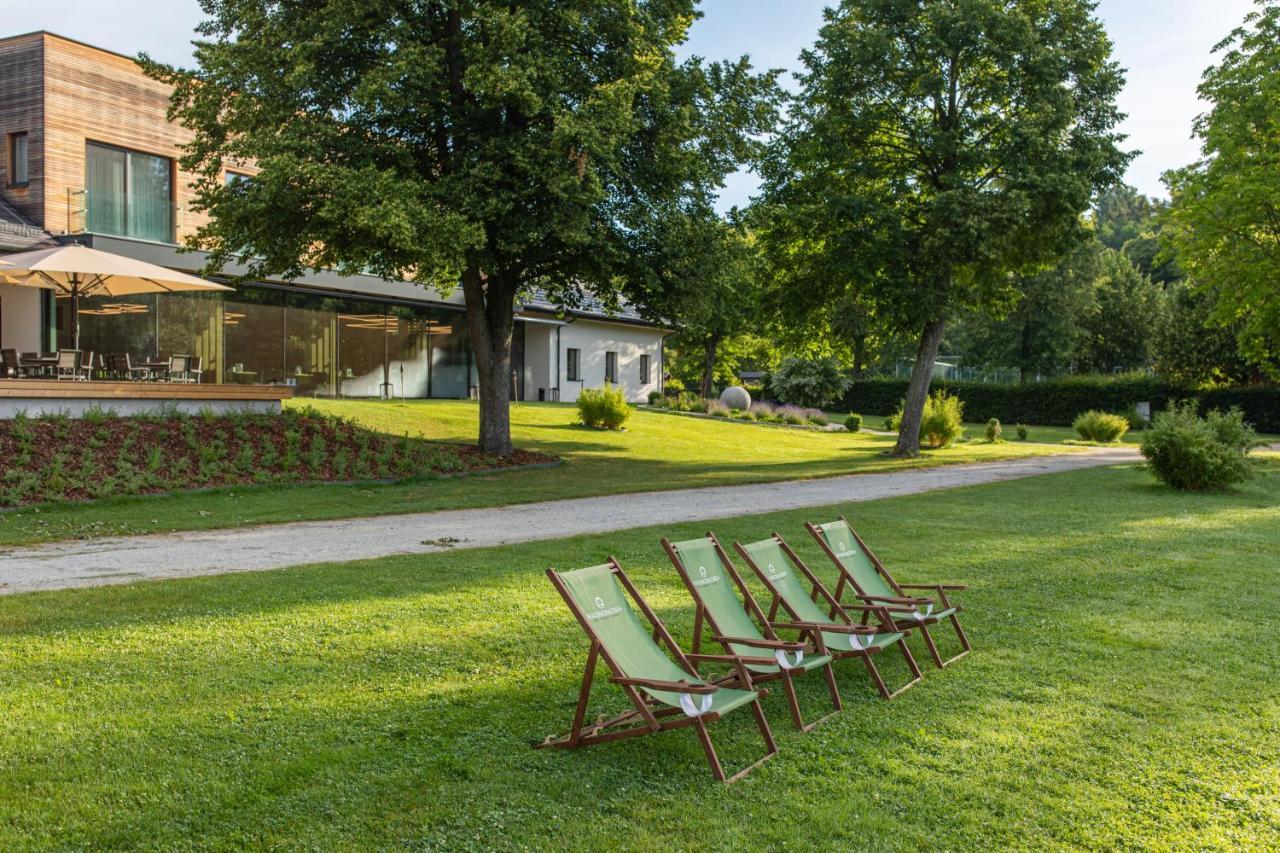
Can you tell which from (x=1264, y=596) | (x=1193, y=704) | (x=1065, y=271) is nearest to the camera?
(x=1193, y=704)

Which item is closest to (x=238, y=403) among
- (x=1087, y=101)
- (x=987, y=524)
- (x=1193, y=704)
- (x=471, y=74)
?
(x=471, y=74)

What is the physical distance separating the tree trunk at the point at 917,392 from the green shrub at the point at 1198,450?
28.7ft

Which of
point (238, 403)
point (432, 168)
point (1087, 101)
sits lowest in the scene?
point (238, 403)

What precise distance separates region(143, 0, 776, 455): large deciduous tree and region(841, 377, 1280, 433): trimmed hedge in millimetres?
32026

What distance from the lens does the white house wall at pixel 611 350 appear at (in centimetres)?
4178

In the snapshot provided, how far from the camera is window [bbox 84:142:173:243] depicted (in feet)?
81.8

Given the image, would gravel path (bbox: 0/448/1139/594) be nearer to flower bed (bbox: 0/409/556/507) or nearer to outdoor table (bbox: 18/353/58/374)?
flower bed (bbox: 0/409/556/507)

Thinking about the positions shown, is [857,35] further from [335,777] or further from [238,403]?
[335,777]

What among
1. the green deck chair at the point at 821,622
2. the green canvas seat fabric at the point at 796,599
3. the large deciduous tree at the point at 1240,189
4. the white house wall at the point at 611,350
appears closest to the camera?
the green deck chair at the point at 821,622

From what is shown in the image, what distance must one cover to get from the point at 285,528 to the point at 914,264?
59.1 feet

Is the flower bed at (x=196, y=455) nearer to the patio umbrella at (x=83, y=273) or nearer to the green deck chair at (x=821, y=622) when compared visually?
the patio umbrella at (x=83, y=273)

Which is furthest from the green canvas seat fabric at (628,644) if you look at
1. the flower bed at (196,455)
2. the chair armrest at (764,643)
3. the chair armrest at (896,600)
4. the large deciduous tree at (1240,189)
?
the large deciduous tree at (1240,189)

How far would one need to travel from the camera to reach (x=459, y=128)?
64.1ft

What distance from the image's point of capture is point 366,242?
58.2 ft
